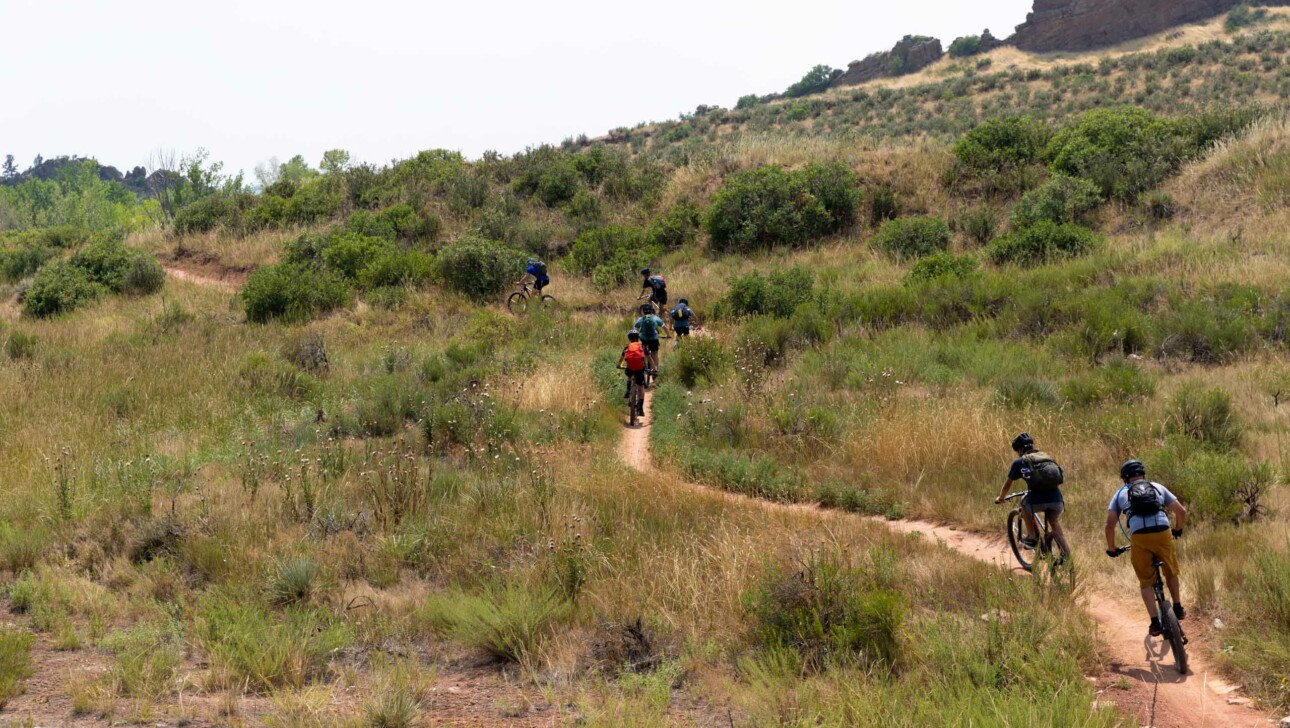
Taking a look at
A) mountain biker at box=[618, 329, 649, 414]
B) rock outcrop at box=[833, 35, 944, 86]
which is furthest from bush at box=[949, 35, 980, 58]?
mountain biker at box=[618, 329, 649, 414]

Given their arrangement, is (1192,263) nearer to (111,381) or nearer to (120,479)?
(120,479)

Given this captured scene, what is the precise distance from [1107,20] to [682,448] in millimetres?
70614

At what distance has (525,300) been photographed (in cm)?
2138

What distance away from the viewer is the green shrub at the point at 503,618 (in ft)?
21.2

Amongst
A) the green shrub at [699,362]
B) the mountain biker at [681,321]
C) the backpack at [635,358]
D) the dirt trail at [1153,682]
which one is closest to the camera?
the dirt trail at [1153,682]

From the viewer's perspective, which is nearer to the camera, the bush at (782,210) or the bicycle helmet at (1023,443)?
the bicycle helmet at (1023,443)

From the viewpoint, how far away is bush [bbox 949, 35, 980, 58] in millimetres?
72000

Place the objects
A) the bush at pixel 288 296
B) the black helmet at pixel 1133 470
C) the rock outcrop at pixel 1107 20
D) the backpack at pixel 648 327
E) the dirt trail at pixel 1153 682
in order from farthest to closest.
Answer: the rock outcrop at pixel 1107 20 → the bush at pixel 288 296 → the backpack at pixel 648 327 → the black helmet at pixel 1133 470 → the dirt trail at pixel 1153 682

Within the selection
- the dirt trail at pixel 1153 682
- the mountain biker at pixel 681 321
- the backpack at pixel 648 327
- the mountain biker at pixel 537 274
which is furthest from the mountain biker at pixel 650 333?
the dirt trail at pixel 1153 682

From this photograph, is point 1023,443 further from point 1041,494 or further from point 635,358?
point 635,358

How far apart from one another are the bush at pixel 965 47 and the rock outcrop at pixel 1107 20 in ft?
11.1

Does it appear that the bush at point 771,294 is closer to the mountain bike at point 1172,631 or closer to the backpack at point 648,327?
the backpack at point 648,327

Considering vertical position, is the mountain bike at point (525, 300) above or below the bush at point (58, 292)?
below

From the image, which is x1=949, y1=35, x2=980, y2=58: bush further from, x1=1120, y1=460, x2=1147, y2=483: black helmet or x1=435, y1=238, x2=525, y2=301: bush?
x1=1120, y1=460, x2=1147, y2=483: black helmet
